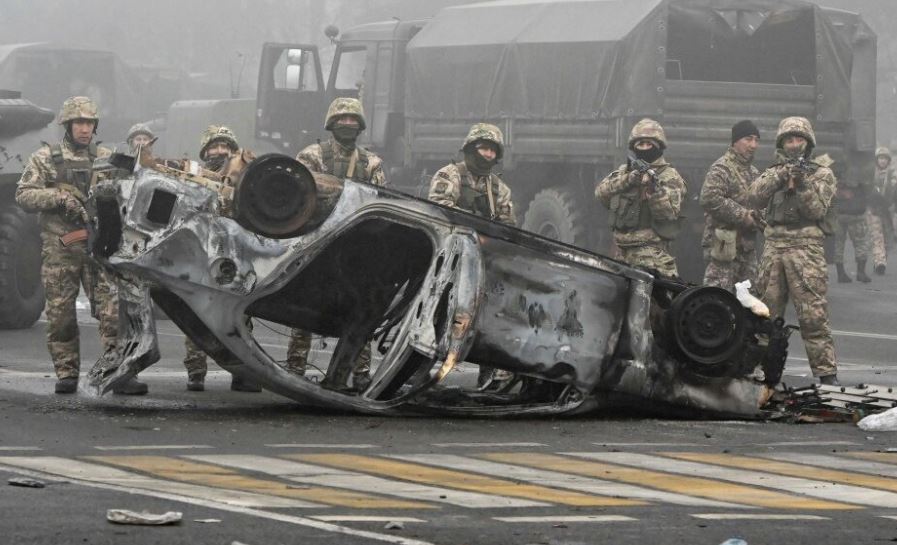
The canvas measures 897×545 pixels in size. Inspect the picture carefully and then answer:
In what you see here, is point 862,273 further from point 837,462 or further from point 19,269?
point 837,462

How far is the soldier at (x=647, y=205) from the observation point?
13.8 meters

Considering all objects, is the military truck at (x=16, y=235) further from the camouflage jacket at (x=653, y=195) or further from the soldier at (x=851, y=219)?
the soldier at (x=851, y=219)

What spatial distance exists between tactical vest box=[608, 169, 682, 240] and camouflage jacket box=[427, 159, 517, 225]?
94 centimetres

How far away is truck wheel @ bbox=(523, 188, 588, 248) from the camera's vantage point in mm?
22969

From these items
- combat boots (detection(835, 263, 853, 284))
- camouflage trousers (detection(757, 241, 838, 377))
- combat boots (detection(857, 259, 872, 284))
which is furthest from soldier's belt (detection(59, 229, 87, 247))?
combat boots (detection(857, 259, 872, 284))

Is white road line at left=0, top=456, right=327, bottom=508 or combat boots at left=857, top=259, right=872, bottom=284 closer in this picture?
white road line at left=0, top=456, right=327, bottom=508

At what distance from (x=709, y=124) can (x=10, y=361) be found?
999 centimetres

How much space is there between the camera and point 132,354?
35.6 feet

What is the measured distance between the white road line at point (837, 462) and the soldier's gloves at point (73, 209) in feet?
15.8

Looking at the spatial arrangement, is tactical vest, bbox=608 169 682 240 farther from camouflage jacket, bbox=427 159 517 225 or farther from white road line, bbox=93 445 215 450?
white road line, bbox=93 445 215 450

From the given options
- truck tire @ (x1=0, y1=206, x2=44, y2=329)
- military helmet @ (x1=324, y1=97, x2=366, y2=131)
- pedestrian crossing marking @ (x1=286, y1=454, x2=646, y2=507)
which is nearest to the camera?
pedestrian crossing marking @ (x1=286, y1=454, x2=646, y2=507)

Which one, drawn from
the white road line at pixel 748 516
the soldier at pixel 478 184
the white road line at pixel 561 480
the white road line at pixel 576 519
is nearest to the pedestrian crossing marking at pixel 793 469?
the white road line at pixel 561 480

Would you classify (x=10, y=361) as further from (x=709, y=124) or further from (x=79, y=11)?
(x=79, y=11)

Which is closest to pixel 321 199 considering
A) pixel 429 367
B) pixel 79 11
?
pixel 429 367
